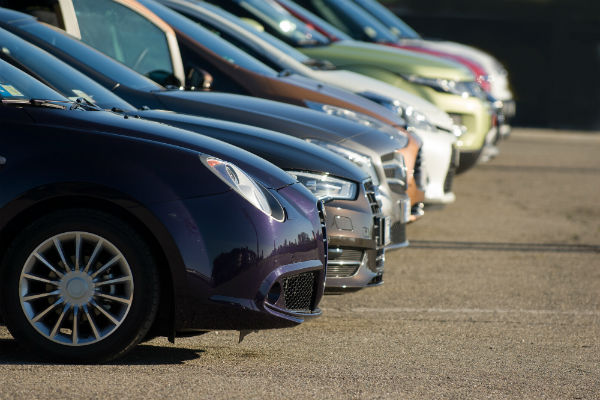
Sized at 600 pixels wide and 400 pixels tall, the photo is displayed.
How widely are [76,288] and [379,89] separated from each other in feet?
19.1

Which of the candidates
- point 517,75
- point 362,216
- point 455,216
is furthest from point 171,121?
point 517,75

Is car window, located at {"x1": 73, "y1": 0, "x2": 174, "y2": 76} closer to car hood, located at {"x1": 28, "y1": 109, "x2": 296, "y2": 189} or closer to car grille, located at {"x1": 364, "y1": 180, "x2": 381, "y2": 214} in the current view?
car grille, located at {"x1": 364, "y1": 180, "x2": 381, "y2": 214}

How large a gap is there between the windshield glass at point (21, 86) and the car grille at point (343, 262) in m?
1.64

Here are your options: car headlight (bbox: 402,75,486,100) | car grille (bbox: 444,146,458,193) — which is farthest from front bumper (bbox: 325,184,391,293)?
car headlight (bbox: 402,75,486,100)

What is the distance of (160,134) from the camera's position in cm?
554

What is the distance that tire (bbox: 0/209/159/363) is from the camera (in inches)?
206

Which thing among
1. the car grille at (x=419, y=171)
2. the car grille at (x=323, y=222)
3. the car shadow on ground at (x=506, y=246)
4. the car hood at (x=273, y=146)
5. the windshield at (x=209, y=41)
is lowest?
the car shadow on ground at (x=506, y=246)

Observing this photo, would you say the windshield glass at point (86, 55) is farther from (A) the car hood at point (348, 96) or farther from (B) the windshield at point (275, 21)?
(B) the windshield at point (275, 21)

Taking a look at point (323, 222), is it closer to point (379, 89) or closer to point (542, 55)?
point (379, 89)

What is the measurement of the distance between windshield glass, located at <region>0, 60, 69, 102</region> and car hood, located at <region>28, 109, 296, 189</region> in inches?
14.0

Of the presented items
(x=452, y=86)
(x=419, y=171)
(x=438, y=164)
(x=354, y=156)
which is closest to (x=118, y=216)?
(x=354, y=156)

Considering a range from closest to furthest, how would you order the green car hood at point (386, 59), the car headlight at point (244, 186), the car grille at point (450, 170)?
the car headlight at point (244, 186) < the car grille at point (450, 170) < the green car hood at point (386, 59)

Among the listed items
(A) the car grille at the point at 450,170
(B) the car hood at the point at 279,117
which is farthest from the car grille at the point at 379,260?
(A) the car grille at the point at 450,170

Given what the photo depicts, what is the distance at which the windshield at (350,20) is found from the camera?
15.5m
